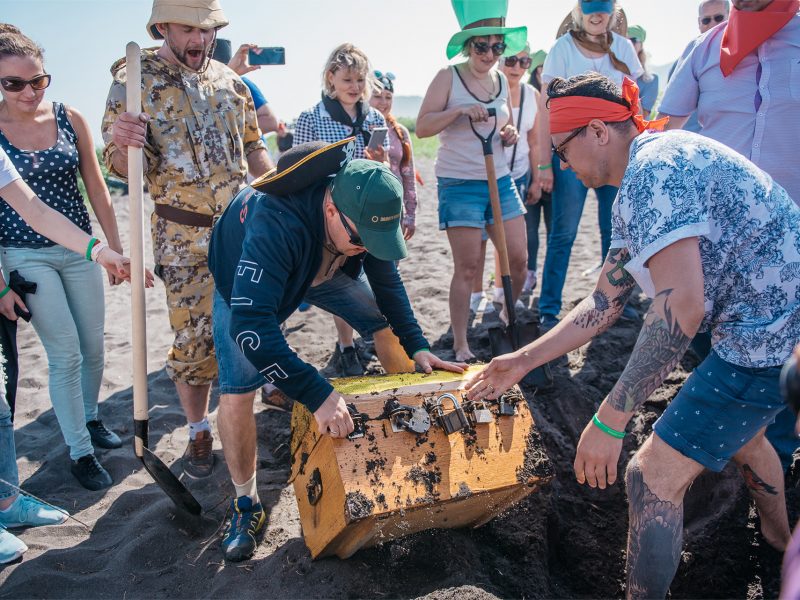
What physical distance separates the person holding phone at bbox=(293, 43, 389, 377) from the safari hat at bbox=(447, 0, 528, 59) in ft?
2.10

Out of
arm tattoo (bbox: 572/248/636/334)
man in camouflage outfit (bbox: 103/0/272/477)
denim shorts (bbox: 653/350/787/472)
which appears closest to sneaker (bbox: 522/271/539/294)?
man in camouflage outfit (bbox: 103/0/272/477)

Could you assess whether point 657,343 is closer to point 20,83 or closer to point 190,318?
point 190,318

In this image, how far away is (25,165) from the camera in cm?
329

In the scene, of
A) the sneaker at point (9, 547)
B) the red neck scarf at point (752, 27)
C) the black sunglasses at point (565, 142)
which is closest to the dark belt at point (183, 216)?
the sneaker at point (9, 547)

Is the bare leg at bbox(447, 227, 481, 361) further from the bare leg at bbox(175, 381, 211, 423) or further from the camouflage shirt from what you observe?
the bare leg at bbox(175, 381, 211, 423)

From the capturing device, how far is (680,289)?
201 centimetres

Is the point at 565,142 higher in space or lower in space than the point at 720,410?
higher

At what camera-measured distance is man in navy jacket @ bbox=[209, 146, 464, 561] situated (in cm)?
251

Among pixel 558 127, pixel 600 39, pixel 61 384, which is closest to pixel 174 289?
pixel 61 384

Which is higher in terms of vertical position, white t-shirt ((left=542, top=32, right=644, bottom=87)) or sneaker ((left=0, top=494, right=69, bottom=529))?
white t-shirt ((left=542, top=32, right=644, bottom=87))

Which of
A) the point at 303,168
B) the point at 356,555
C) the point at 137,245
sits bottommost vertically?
the point at 356,555

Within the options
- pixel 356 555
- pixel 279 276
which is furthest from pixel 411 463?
pixel 279 276

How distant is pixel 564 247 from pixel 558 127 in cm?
265

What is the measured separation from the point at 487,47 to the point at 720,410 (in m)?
A: 3.01
